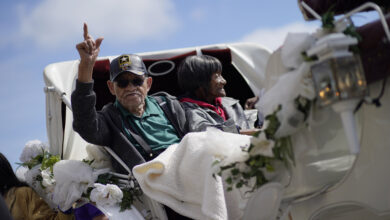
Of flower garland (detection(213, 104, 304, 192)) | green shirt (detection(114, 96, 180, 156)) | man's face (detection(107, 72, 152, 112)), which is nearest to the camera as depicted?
flower garland (detection(213, 104, 304, 192))

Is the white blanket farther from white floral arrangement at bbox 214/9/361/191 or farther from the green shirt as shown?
the green shirt

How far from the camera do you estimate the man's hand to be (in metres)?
3.45

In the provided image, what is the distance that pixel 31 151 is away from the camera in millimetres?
4188

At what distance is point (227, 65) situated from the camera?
519 cm

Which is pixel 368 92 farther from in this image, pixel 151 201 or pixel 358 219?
pixel 151 201

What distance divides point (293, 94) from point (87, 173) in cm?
183

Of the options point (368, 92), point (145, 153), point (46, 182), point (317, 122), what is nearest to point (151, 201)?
point (145, 153)

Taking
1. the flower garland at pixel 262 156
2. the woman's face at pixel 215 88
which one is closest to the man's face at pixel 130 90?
the woman's face at pixel 215 88

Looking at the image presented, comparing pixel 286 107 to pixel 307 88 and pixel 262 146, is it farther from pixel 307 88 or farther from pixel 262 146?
pixel 262 146

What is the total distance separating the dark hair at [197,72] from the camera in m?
4.25

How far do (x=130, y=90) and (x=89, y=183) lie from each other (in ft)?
2.45

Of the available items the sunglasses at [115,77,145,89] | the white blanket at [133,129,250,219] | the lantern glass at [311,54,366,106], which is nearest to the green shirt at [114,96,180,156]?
the sunglasses at [115,77,145,89]

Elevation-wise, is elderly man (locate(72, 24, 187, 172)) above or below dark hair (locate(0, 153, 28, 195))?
above

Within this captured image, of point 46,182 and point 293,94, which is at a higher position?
point 293,94
